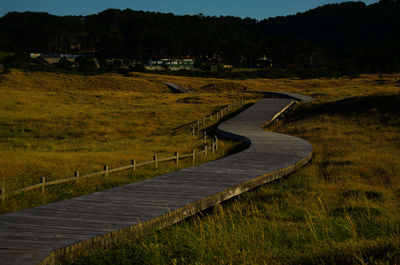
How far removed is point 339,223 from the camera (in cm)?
924

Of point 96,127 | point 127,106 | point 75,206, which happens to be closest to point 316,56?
point 127,106

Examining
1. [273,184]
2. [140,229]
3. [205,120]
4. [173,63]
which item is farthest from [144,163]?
Result: [173,63]

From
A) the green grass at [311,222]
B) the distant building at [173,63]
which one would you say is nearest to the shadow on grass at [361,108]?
the green grass at [311,222]

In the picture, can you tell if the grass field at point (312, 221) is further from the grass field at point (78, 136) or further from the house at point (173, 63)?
the house at point (173, 63)

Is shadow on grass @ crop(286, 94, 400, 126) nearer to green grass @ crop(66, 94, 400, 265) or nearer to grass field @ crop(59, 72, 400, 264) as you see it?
grass field @ crop(59, 72, 400, 264)

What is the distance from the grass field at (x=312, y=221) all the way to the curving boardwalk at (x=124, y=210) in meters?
0.33

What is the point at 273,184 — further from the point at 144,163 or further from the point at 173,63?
the point at 173,63

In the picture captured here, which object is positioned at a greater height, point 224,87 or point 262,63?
point 262,63

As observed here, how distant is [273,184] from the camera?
15.0 metres

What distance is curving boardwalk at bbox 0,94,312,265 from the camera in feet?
24.1

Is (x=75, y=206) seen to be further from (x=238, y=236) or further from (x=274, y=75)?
(x=274, y=75)

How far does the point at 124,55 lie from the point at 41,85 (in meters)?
81.0

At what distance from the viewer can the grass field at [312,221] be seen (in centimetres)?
702

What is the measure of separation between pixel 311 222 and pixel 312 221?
1542 mm
